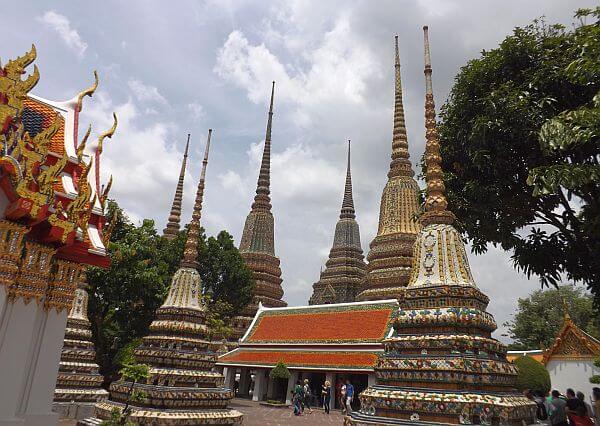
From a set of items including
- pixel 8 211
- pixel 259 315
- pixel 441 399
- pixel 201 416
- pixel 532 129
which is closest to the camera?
pixel 8 211

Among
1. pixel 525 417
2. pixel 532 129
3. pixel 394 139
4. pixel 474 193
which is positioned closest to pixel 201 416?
pixel 525 417

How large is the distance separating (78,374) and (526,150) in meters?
14.9

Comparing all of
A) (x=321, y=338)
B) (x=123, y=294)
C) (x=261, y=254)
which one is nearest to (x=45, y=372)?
(x=123, y=294)

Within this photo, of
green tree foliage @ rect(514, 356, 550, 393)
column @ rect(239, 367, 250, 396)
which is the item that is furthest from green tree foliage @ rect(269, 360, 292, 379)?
green tree foliage @ rect(514, 356, 550, 393)

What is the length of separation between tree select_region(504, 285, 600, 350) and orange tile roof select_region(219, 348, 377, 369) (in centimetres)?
1840

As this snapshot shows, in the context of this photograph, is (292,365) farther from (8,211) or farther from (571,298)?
(571,298)

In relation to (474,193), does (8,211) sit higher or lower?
lower

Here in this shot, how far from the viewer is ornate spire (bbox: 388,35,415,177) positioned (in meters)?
29.7

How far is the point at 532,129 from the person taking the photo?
9609mm

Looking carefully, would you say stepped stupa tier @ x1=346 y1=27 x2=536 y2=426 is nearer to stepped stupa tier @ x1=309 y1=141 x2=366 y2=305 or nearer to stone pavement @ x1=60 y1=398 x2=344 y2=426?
stone pavement @ x1=60 y1=398 x2=344 y2=426

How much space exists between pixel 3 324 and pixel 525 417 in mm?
8034

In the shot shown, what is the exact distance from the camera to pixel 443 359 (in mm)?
7363

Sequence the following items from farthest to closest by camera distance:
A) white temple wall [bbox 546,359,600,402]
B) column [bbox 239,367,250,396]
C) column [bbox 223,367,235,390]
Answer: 1. column [bbox 239,367,250,396]
2. column [bbox 223,367,235,390]
3. white temple wall [bbox 546,359,600,402]

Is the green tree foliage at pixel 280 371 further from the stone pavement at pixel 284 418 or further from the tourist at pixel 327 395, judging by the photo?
the tourist at pixel 327 395
